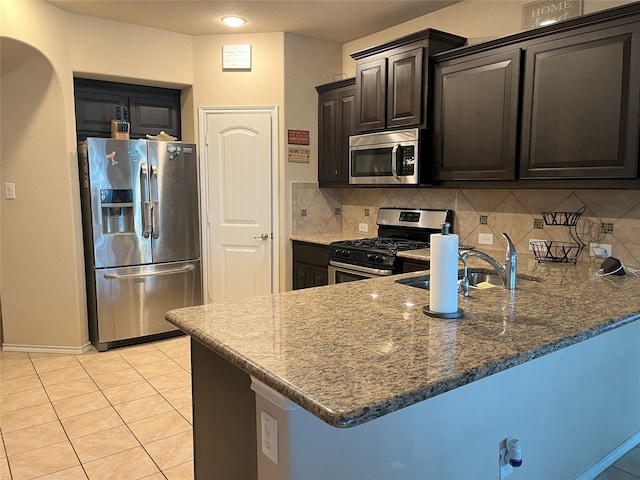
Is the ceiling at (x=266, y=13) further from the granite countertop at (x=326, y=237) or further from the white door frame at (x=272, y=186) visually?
the granite countertop at (x=326, y=237)

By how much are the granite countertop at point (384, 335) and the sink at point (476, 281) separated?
183 mm

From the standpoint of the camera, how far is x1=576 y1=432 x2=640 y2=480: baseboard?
2.14 meters

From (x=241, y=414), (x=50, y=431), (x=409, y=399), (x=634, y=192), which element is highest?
(x=634, y=192)

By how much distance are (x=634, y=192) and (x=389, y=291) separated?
1609mm

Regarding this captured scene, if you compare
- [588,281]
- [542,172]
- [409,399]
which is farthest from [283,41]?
[409,399]

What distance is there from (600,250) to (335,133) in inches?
92.2

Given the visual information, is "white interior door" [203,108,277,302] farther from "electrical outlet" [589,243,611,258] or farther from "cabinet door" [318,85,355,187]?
"electrical outlet" [589,243,611,258]

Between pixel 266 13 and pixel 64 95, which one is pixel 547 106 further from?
pixel 64 95

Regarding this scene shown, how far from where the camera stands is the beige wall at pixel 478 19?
3129 millimetres

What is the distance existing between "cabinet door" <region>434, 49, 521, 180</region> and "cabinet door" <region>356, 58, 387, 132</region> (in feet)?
1.46

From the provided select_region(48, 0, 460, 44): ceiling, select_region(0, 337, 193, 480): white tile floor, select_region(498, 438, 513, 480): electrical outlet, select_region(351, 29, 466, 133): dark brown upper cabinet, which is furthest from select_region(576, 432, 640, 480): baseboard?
select_region(48, 0, 460, 44): ceiling

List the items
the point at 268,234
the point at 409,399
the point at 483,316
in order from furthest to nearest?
the point at 268,234
the point at 483,316
the point at 409,399

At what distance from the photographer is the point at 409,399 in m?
1.02

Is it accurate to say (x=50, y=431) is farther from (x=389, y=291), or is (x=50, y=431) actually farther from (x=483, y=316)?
(x=483, y=316)
